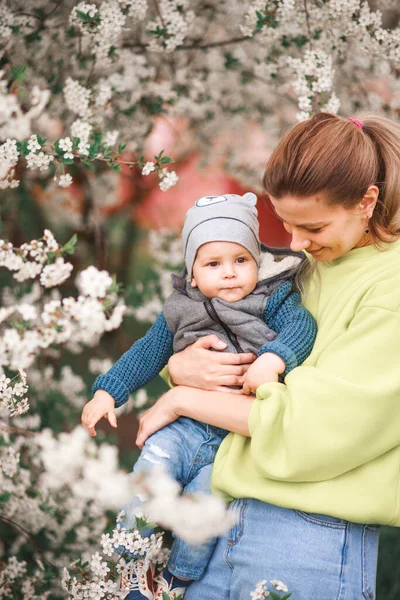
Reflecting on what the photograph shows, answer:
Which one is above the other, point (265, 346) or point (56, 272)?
point (56, 272)

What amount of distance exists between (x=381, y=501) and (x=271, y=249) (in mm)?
829

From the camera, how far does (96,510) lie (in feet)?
10.9

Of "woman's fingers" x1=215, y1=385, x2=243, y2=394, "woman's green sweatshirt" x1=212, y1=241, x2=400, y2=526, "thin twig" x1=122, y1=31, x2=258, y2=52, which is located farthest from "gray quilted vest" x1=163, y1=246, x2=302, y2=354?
"thin twig" x1=122, y1=31, x2=258, y2=52

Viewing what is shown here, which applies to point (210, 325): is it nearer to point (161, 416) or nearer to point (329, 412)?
point (161, 416)

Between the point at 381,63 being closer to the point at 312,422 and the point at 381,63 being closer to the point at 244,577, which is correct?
the point at 312,422

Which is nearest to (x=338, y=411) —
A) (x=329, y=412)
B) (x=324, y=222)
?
(x=329, y=412)

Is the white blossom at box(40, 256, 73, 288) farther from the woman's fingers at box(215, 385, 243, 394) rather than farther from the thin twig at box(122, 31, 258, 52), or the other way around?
the thin twig at box(122, 31, 258, 52)

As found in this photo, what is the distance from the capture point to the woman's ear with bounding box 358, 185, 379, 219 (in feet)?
5.89

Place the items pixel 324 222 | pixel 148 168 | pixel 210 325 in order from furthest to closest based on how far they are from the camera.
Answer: pixel 148 168, pixel 210 325, pixel 324 222

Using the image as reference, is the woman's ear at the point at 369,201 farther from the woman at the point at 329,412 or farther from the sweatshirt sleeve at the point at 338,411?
the sweatshirt sleeve at the point at 338,411

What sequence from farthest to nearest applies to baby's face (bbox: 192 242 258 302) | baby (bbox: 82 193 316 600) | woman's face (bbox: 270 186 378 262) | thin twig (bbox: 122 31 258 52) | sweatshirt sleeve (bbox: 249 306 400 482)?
thin twig (bbox: 122 31 258 52), baby's face (bbox: 192 242 258 302), baby (bbox: 82 193 316 600), woman's face (bbox: 270 186 378 262), sweatshirt sleeve (bbox: 249 306 400 482)

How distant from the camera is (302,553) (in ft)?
5.73

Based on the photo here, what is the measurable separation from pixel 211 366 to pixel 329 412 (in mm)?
426

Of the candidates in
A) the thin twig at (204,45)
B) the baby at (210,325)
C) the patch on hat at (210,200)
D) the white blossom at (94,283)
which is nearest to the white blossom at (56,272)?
the white blossom at (94,283)
